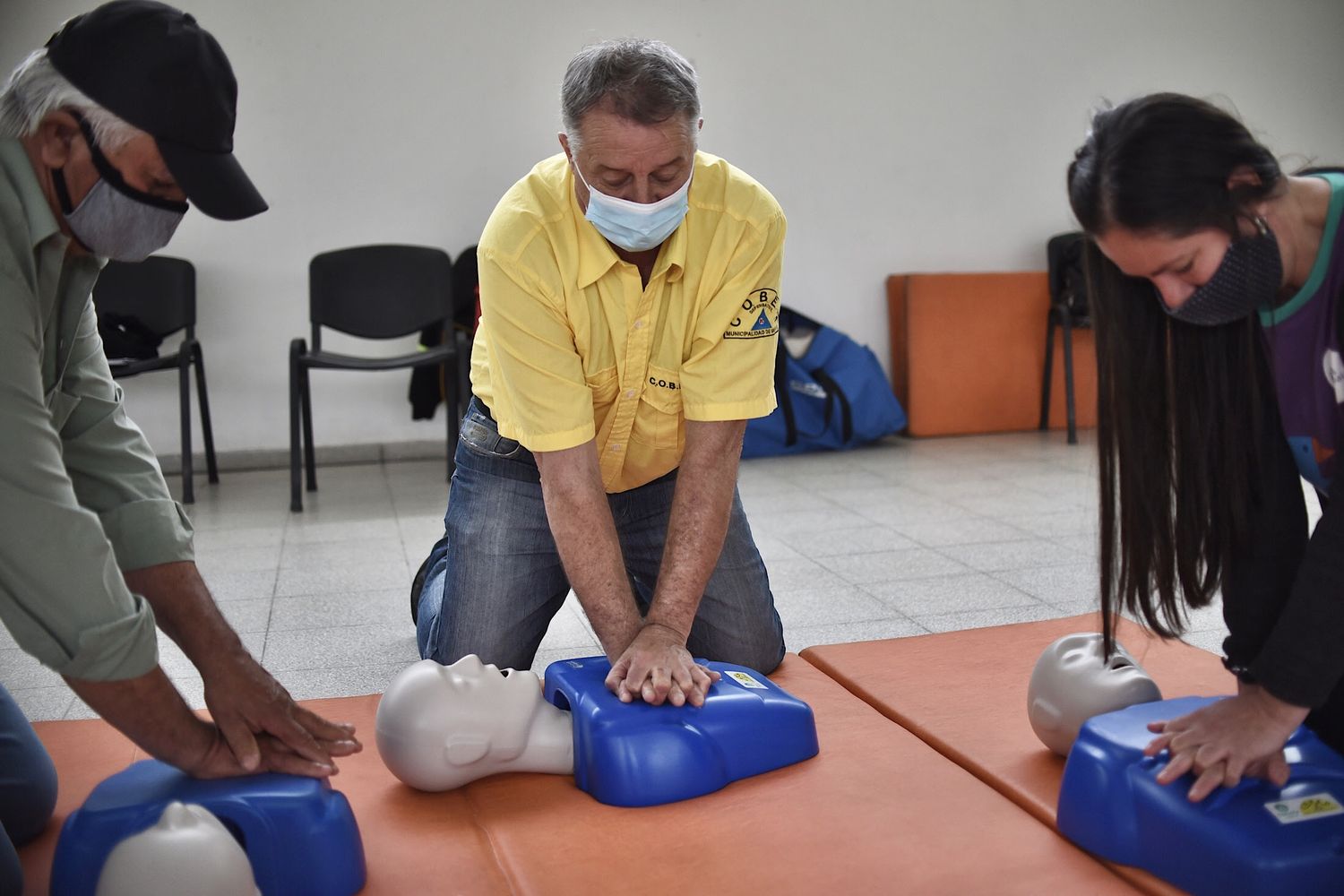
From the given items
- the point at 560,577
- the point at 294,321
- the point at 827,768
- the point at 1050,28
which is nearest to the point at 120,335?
the point at 294,321

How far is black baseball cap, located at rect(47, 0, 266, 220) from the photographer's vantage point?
44.9 inches

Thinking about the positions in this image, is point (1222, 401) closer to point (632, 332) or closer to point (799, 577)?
point (632, 332)

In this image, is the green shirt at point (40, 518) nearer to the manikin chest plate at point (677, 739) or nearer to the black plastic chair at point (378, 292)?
the manikin chest plate at point (677, 739)

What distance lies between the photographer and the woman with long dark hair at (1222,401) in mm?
1156

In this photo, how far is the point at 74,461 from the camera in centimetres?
144

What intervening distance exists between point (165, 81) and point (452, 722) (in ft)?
2.78

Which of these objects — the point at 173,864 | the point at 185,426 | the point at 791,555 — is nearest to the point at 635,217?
the point at 173,864

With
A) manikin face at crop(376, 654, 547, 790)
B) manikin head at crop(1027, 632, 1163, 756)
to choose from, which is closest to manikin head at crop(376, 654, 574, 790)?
manikin face at crop(376, 654, 547, 790)

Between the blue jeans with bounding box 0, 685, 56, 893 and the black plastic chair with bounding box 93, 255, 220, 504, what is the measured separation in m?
2.73

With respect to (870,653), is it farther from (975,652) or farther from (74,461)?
(74,461)

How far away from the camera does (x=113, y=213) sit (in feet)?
3.99

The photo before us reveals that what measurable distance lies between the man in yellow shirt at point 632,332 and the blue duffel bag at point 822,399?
118 inches

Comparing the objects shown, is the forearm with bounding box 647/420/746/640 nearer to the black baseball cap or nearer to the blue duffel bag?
the black baseball cap

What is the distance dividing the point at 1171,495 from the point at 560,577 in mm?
1047
